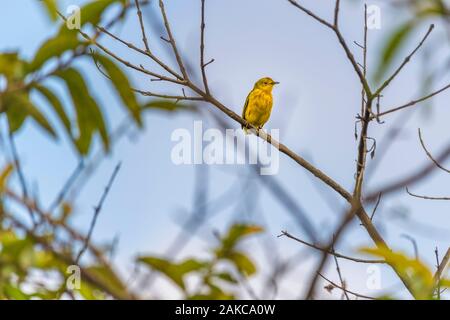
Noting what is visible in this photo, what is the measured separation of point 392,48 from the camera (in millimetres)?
1076

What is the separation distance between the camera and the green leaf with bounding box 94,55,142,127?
6.39 feet

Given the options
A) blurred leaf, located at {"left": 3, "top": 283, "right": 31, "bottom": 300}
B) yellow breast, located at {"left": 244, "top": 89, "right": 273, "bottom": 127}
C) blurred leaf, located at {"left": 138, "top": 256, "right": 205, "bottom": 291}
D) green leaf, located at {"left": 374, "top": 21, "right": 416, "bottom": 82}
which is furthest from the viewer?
yellow breast, located at {"left": 244, "top": 89, "right": 273, "bottom": 127}

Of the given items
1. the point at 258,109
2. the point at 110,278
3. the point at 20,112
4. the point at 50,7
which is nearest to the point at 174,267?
the point at 110,278

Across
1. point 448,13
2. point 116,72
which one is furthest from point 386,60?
point 116,72

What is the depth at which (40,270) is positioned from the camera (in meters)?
2.44

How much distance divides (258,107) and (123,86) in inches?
228

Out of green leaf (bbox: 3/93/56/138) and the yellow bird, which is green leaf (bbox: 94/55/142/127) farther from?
the yellow bird

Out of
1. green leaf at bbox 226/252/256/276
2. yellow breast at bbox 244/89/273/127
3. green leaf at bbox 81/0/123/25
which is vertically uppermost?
yellow breast at bbox 244/89/273/127

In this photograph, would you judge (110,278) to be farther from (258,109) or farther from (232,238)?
(258,109)

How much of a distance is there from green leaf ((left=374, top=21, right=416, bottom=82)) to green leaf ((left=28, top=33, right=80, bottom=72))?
1116mm

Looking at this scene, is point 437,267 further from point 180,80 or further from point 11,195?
point 11,195

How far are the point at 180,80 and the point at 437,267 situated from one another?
1269mm

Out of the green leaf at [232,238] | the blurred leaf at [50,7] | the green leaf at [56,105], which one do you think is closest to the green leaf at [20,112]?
the green leaf at [56,105]

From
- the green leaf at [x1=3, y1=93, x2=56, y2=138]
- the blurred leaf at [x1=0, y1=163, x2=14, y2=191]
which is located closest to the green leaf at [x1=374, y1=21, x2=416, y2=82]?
the green leaf at [x1=3, y1=93, x2=56, y2=138]
